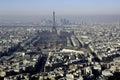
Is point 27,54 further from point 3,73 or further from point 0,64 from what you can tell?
point 3,73

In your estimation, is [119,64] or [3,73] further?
[119,64]

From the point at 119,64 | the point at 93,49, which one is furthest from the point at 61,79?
the point at 93,49

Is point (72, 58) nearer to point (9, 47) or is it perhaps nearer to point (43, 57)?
point (43, 57)

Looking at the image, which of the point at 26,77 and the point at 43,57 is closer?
the point at 26,77

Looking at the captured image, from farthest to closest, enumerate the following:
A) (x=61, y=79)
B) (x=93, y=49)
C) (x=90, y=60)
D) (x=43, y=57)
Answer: (x=93, y=49), (x=43, y=57), (x=90, y=60), (x=61, y=79)

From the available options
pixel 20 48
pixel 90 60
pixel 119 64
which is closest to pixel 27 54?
pixel 20 48

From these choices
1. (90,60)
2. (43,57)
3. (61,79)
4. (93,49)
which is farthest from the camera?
(93,49)

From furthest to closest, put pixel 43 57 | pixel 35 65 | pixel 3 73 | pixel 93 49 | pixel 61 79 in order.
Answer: pixel 93 49 → pixel 43 57 → pixel 35 65 → pixel 3 73 → pixel 61 79

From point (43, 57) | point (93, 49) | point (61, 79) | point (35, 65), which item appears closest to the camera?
point (61, 79)
